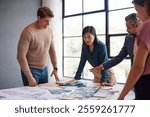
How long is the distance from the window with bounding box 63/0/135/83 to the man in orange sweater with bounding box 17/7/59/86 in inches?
64.3

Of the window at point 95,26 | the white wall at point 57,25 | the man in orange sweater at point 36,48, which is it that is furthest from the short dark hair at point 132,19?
the white wall at point 57,25

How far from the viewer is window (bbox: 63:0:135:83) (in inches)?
155

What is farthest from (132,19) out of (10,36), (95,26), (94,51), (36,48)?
(10,36)

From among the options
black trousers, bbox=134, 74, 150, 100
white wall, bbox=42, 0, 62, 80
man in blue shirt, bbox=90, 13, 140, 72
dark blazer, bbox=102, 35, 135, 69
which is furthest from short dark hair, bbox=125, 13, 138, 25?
white wall, bbox=42, 0, 62, 80

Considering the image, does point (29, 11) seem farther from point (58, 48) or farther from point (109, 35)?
point (109, 35)

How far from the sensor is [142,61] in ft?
3.92

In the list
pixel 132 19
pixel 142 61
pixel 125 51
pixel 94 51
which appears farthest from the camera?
pixel 94 51

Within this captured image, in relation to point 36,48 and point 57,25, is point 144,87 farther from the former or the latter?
point 57,25

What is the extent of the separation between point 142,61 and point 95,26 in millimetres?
3217

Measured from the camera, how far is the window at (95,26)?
155 inches

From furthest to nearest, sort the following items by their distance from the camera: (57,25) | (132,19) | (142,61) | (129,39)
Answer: (57,25)
(129,39)
(132,19)
(142,61)

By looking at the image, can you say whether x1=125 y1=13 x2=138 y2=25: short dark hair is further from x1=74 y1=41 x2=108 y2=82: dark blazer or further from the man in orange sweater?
the man in orange sweater

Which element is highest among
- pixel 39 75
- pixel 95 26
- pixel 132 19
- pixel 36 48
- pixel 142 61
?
pixel 95 26

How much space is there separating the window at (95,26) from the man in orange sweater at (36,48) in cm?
163
